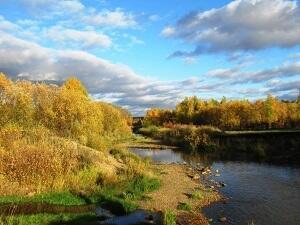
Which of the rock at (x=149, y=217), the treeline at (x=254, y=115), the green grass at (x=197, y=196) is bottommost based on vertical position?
the rock at (x=149, y=217)

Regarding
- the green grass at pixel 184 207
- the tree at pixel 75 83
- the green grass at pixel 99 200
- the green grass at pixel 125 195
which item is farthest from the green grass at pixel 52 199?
the tree at pixel 75 83

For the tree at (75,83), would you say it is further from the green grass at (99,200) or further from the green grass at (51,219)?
the green grass at (51,219)

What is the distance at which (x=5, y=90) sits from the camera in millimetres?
39281

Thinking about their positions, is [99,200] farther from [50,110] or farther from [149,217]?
[50,110]

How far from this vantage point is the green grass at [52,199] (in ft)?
75.8

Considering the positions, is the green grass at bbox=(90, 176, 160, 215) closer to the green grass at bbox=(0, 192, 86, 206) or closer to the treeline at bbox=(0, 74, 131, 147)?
the green grass at bbox=(0, 192, 86, 206)

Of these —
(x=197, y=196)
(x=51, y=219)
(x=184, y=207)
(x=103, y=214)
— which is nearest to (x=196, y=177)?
(x=197, y=196)

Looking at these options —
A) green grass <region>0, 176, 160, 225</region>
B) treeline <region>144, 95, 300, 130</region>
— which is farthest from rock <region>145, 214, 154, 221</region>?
treeline <region>144, 95, 300, 130</region>

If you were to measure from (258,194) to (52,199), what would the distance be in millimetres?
14286

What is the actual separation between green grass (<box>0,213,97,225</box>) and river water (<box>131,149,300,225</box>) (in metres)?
6.74

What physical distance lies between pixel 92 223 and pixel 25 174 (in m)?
7.44

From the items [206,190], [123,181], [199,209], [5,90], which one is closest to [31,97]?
[5,90]

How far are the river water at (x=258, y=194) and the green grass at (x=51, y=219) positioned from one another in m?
6.74

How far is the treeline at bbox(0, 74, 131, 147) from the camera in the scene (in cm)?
3903
